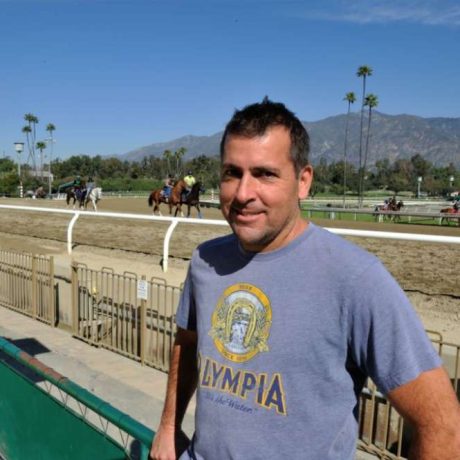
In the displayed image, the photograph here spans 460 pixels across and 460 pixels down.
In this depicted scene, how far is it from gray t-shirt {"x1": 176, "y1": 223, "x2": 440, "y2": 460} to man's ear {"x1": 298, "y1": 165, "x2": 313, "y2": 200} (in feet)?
0.45

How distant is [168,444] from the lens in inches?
75.4

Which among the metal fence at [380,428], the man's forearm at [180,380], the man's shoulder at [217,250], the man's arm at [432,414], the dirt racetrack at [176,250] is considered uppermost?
the man's shoulder at [217,250]

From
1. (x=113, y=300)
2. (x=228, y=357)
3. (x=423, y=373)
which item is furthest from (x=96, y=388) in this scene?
(x=423, y=373)

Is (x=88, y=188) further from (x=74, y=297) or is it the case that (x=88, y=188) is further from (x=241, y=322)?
(x=241, y=322)

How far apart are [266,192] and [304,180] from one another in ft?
0.55

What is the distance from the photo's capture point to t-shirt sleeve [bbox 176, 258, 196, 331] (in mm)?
1885

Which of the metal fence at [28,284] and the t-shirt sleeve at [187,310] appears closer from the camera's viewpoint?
the t-shirt sleeve at [187,310]

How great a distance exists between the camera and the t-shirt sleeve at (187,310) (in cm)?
189

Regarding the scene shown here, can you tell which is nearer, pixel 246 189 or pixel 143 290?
pixel 246 189

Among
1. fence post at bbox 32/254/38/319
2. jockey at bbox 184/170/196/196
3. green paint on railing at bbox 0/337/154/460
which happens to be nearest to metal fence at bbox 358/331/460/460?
green paint on railing at bbox 0/337/154/460

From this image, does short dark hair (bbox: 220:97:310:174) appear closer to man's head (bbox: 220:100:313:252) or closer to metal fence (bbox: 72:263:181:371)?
man's head (bbox: 220:100:313:252)

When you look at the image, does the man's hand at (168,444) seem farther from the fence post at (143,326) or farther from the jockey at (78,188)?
the jockey at (78,188)

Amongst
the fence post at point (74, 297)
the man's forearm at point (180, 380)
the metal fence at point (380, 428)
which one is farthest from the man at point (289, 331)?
the fence post at point (74, 297)

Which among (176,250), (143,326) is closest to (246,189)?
(143,326)
